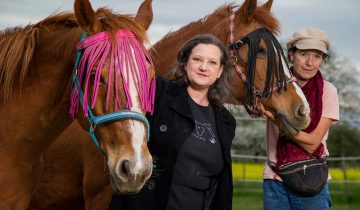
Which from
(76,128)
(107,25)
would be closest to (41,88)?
(107,25)

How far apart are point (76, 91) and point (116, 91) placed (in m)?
0.38

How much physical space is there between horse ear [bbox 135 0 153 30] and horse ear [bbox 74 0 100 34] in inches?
15.8

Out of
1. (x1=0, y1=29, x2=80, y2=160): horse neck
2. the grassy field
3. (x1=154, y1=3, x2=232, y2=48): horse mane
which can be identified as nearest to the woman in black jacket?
(x1=0, y1=29, x2=80, y2=160): horse neck

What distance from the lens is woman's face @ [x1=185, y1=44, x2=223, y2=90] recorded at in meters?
3.57

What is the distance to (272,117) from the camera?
4418mm

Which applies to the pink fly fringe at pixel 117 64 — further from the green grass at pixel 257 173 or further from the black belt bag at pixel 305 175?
the green grass at pixel 257 173

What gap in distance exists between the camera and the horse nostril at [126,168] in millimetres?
2828

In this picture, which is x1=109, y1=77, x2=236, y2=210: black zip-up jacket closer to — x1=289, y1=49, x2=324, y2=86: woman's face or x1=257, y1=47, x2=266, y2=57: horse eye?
x1=289, y1=49, x2=324, y2=86: woman's face

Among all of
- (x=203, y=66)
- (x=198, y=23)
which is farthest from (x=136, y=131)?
(x=198, y=23)

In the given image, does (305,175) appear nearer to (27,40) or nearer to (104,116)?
(104,116)

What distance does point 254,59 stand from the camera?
4574 mm

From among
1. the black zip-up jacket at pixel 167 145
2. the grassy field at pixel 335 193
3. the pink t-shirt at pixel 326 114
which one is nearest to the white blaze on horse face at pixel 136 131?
the black zip-up jacket at pixel 167 145

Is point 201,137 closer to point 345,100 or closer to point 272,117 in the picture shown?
point 272,117

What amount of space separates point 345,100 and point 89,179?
29.4 metres
